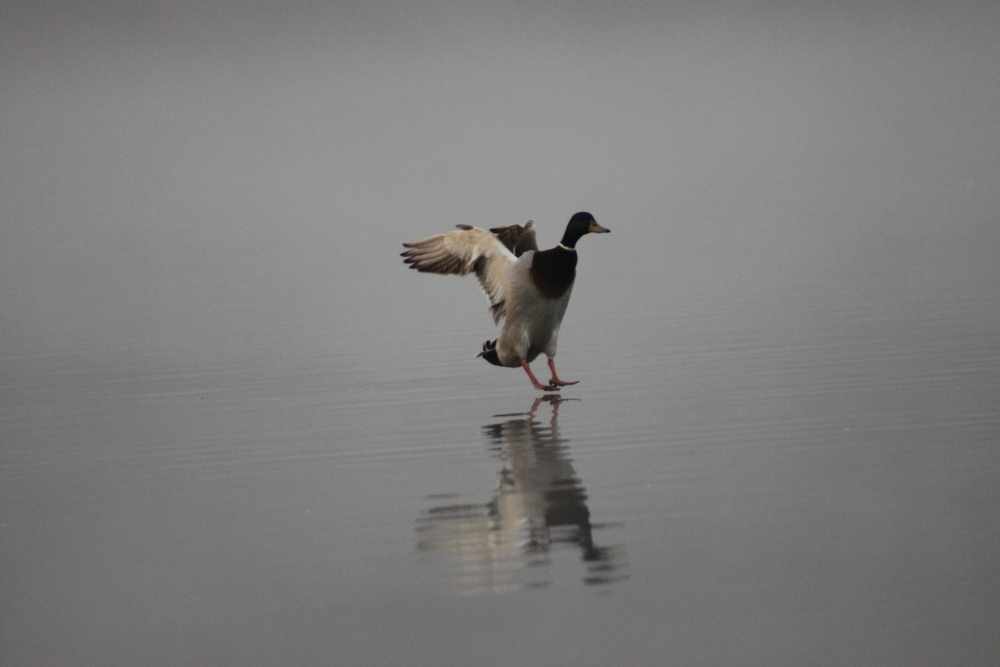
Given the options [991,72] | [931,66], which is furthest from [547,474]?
[931,66]

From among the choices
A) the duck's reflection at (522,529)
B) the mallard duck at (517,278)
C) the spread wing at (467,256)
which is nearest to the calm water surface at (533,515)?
the duck's reflection at (522,529)

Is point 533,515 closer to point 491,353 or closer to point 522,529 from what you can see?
point 522,529

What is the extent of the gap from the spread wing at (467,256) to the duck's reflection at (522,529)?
2.54 metres

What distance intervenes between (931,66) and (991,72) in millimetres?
19750

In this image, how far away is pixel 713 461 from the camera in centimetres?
728

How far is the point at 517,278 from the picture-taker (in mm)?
9938

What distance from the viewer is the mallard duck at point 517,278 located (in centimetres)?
990

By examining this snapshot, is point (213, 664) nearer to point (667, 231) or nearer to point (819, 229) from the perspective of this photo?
point (819, 229)

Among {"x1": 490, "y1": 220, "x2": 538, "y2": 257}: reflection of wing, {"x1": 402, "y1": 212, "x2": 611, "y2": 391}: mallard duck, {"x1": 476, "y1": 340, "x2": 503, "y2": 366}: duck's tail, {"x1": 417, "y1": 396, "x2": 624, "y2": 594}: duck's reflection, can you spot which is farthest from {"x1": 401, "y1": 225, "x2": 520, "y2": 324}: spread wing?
{"x1": 417, "y1": 396, "x2": 624, "y2": 594}: duck's reflection

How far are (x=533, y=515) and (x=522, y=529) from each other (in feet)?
0.68

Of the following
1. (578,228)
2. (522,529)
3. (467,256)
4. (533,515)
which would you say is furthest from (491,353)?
(522,529)

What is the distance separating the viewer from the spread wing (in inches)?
404

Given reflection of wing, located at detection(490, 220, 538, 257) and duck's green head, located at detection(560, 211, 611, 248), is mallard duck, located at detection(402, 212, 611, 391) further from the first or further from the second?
reflection of wing, located at detection(490, 220, 538, 257)

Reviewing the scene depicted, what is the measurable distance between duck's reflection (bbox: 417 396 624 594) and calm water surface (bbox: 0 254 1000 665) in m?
0.02
